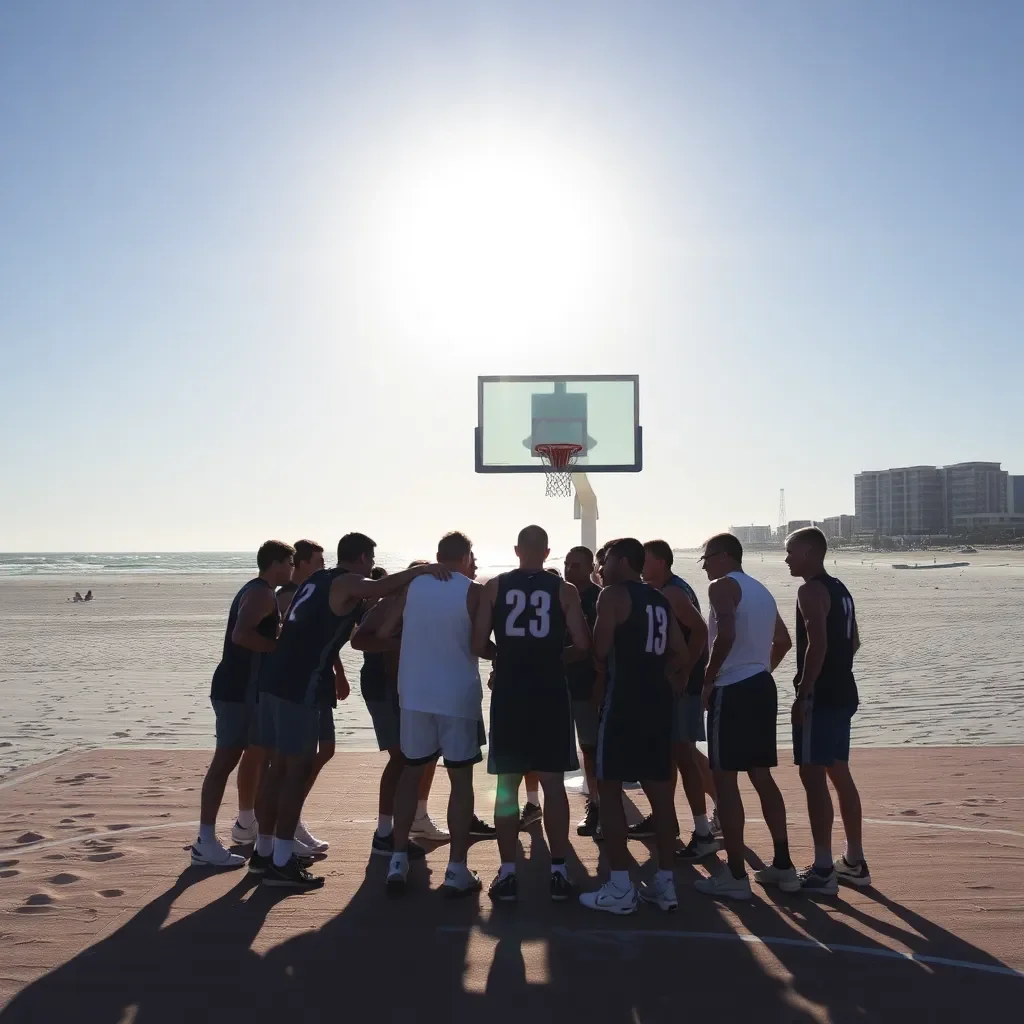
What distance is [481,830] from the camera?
6625 millimetres

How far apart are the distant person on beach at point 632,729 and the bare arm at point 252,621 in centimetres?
213

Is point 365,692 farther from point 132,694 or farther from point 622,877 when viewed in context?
point 132,694

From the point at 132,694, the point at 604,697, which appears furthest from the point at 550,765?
the point at 132,694

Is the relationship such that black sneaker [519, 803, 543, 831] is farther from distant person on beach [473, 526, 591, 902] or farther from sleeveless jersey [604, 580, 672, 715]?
sleeveless jersey [604, 580, 672, 715]

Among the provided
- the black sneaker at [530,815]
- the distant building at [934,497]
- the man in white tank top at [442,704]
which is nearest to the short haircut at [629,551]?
the man in white tank top at [442,704]

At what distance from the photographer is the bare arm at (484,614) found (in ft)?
17.1

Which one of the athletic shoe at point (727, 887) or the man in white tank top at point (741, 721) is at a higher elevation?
the man in white tank top at point (741, 721)

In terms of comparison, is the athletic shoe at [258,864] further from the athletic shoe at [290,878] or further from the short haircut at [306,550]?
the short haircut at [306,550]

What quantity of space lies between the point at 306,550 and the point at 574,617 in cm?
223

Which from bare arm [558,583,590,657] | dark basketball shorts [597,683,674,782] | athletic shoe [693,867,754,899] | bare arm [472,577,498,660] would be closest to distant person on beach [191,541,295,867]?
bare arm [472,577,498,660]

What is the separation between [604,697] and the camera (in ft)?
17.2

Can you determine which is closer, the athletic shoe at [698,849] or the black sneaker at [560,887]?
the black sneaker at [560,887]

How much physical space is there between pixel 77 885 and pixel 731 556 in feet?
14.5

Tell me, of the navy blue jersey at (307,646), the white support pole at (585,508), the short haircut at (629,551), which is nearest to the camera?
the short haircut at (629,551)
